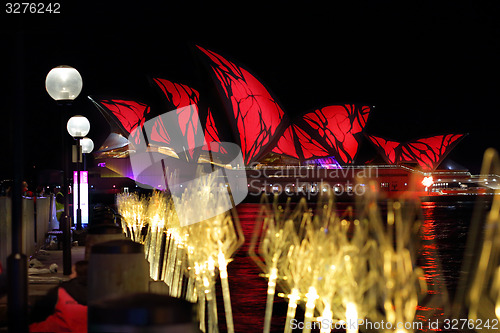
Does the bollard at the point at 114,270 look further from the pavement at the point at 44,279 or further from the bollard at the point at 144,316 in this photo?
the bollard at the point at 144,316

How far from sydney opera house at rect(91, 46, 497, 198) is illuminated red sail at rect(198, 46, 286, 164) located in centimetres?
8

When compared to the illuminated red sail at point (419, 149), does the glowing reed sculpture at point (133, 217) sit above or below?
below

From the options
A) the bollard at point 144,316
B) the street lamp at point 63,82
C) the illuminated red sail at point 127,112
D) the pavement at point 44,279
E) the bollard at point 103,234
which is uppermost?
the illuminated red sail at point 127,112

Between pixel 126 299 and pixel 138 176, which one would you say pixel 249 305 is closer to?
pixel 126 299

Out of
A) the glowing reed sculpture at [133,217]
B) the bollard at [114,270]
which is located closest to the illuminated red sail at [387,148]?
the glowing reed sculpture at [133,217]

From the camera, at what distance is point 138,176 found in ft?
286

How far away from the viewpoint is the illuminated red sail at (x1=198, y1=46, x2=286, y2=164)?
166 feet

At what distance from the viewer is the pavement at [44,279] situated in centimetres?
703

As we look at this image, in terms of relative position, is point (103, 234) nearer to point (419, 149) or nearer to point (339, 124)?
point (339, 124)

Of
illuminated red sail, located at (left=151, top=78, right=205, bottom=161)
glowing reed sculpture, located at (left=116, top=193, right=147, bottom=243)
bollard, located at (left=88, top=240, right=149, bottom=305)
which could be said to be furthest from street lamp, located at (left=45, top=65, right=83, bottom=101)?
illuminated red sail, located at (left=151, top=78, right=205, bottom=161)

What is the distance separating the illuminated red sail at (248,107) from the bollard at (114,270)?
44.7m

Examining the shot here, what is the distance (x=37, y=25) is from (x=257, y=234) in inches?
598

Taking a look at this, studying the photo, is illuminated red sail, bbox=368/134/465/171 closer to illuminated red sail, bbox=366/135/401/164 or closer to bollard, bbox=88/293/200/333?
illuminated red sail, bbox=366/135/401/164

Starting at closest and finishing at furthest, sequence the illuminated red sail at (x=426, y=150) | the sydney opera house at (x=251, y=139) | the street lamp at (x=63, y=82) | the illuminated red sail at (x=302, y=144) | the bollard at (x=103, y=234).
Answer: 1. the bollard at (x=103, y=234)
2. the street lamp at (x=63, y=82)
3. the sydney opera house at (x=251, y=139)
4. the illuminated red sail at (x=302, y=144)
5. the illuminated red sail at (x=426, y=150)
